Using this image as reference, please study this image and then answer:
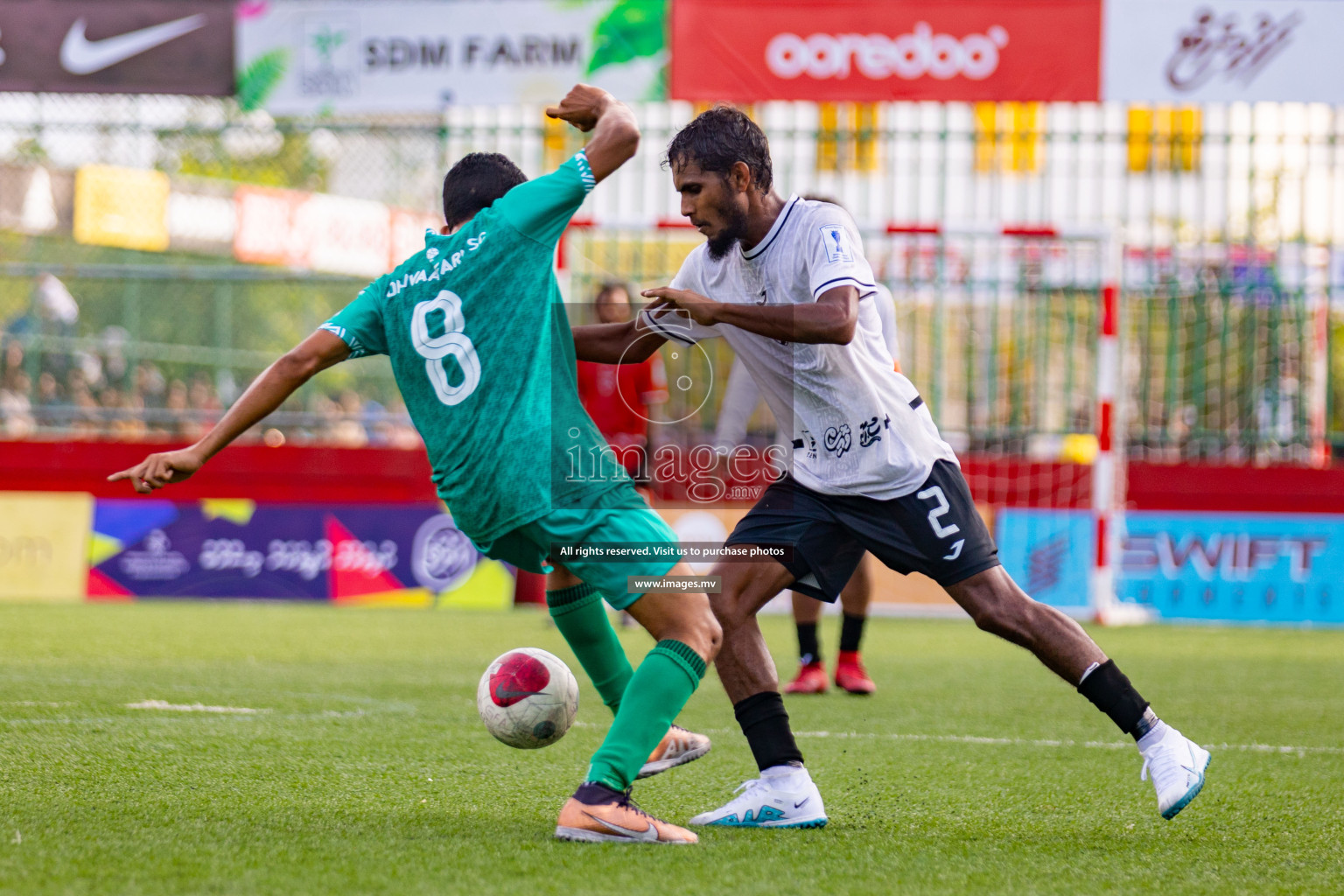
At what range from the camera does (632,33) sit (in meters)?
12.7

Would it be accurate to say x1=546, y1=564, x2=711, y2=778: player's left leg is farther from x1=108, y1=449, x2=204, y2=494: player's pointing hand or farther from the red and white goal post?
the red and white goal post

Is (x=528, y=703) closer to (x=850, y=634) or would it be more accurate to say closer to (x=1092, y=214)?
(x=850, y=634)

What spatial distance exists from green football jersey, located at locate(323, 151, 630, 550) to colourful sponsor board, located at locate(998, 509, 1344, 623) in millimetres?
9120

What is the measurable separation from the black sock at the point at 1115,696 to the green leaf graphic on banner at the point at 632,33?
9.43 meters

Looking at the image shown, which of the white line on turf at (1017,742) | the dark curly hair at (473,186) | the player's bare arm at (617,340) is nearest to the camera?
the dark curly hair at (473,186)

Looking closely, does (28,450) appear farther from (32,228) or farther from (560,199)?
(560,199)

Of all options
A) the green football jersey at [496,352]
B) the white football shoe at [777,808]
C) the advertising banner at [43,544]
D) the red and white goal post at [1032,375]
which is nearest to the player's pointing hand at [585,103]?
the green football jersey at [496,352]

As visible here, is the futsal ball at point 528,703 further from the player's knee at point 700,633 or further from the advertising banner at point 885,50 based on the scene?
the advertising banner at point 885,50

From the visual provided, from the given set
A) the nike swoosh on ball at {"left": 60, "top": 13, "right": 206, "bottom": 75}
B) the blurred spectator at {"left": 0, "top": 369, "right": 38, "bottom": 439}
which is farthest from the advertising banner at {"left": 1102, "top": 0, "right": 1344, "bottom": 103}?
the blurred spectator at {"left": 0, "top": 369, "right": 38, "bottom": 439}

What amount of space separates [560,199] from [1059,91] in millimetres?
9586

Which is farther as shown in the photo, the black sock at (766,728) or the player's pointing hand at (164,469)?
the black sock at (766,728)

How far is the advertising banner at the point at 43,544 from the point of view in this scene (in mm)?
13055

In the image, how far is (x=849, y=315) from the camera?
3.84 m

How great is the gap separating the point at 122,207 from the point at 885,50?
40.3 feet
